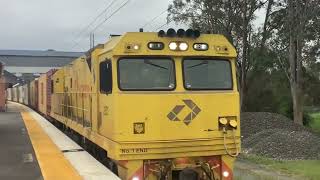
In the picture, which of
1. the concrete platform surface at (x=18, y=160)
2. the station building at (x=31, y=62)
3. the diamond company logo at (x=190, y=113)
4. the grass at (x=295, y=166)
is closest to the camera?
the diamond company logo at (x=190, y=113)

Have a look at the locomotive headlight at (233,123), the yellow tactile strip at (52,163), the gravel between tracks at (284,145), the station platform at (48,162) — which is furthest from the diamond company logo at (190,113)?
the gravel between tracks at (284,145)

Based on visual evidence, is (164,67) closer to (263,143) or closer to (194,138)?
(194,138)

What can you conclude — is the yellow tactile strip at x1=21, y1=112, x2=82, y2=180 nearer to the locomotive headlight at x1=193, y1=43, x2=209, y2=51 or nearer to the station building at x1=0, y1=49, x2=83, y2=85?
the locomotive headlight at x1=193, y1=43, x2=209, y2=51

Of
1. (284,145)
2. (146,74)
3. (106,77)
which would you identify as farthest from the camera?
(284,145)

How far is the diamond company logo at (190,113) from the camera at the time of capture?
9.16m

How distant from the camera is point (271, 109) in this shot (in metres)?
44.4

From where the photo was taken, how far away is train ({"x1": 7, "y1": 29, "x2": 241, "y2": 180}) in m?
9.03

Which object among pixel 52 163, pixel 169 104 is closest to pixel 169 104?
pixel 169 104

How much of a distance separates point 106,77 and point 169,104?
3.93ft

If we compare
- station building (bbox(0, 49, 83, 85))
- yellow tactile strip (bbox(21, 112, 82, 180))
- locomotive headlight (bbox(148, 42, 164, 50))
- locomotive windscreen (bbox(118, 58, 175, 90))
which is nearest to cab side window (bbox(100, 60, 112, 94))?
locomotive windscreen (bbox(118, 58, 175, 90))

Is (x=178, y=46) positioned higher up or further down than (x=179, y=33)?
further down

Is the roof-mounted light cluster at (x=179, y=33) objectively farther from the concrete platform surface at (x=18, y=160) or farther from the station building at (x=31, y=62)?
the station building at (x=31, y=62)

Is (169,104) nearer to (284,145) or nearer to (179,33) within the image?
(179,33)

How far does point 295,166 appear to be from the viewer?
53.4 feet
